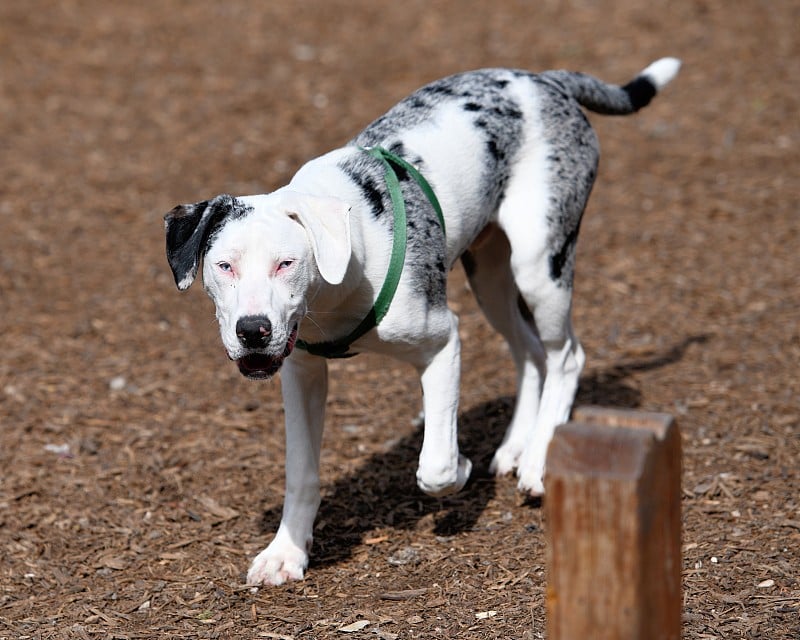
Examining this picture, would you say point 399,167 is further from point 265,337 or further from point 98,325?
point 98,325

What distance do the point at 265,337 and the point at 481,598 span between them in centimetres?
137

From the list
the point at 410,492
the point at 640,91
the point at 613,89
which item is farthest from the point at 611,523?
the point at 640,91

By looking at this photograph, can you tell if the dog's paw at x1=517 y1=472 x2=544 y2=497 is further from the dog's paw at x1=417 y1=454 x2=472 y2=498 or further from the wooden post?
the wooden post

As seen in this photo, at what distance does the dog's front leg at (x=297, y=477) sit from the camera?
4.50 m

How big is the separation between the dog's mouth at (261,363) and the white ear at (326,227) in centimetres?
25

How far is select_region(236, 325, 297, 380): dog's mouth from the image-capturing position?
3.65m

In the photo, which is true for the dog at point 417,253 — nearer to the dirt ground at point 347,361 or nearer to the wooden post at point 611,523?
the dirt ground at point 347,361

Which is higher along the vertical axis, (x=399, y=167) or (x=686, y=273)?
(x=399, y=167)

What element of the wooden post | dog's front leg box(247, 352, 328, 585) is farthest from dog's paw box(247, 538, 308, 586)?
the wooden post

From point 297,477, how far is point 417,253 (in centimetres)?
101

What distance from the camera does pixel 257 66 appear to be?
36.3 feet

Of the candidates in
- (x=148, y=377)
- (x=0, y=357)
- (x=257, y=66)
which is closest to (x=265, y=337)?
(x=148, y=377)

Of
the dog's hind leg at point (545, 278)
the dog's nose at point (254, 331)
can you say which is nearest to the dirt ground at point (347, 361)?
the dog's hind leg at point (545, 278)

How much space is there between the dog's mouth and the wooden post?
1.38 m
